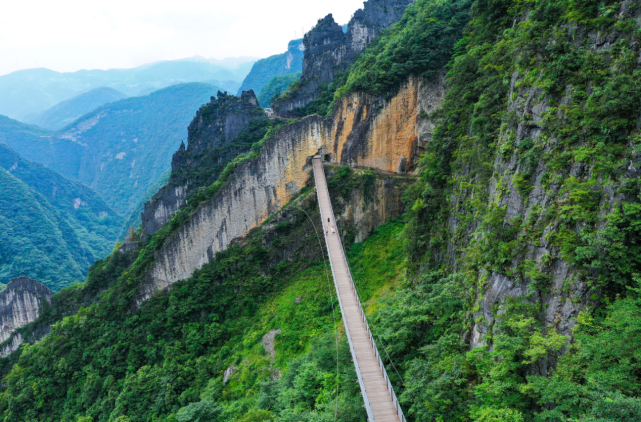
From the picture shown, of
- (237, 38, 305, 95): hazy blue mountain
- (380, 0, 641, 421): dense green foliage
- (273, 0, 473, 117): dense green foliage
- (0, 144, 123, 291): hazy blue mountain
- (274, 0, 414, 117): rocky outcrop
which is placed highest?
(237, 38, 305, 95): hazy blue mountain

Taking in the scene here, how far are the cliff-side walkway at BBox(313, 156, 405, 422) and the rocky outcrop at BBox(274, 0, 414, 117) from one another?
29.1 metres

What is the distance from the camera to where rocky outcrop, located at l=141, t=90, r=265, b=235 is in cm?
4344

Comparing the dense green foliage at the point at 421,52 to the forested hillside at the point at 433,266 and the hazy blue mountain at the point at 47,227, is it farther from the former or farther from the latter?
the hazy blue mountain at the point at 47,227

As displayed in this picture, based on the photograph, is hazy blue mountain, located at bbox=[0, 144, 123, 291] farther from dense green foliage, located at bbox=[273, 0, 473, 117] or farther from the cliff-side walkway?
dense green foliage, located at bbox=[273, 0, 473, 117]

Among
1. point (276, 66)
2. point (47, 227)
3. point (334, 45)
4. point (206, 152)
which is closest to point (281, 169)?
point (206, 152)

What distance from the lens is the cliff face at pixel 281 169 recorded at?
Result: 77.5 feet

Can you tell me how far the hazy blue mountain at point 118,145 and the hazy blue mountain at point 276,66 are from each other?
99.6 ft

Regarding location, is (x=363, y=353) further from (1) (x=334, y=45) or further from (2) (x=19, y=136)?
(2) (x=19, y=136)

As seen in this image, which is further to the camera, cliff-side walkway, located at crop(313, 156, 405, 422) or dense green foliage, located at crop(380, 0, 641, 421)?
cliff-side walkway, located at crop(313, 156, 405, 422)

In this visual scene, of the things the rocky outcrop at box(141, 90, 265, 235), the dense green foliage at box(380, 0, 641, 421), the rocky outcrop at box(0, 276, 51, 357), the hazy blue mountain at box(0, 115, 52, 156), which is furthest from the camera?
the hazy blue mountain at box(0, 115, 52, 156)

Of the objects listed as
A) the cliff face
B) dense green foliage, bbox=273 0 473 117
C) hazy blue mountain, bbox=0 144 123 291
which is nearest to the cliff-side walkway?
the cliff face

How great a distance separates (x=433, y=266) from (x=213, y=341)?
577 inches

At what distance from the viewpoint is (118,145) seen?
138125 millimetres

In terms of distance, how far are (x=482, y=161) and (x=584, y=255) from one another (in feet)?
19.5
